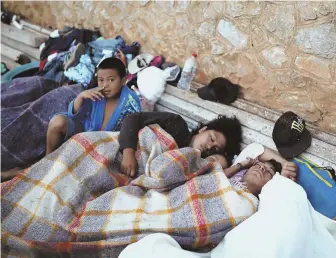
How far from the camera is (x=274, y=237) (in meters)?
1.56

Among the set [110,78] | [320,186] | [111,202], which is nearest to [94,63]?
[110,78]

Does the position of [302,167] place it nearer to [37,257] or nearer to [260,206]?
[260,206]

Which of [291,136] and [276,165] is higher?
[291,136]

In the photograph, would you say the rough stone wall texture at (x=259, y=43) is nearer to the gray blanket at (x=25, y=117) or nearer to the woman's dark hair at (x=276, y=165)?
the woman's dark hair at (x=276, y=165)

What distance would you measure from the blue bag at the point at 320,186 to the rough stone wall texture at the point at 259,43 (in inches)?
13.4

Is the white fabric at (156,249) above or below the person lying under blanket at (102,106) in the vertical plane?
below

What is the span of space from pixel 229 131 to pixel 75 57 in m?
1.72

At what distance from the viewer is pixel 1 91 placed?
3.06 meters

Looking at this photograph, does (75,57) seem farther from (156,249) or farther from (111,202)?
(156,249)

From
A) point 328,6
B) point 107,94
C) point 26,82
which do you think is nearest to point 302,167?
point 328,6

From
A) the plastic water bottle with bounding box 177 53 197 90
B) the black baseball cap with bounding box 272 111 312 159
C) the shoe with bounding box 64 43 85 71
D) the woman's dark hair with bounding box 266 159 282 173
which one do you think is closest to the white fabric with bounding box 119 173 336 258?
the woman's dark hair with bounding box 266 159 282 173

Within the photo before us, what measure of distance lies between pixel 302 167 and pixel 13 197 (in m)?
1.57

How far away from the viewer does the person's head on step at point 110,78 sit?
2637 mm

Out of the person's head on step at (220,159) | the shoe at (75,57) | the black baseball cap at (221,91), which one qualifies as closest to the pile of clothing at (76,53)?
the shoe at (75,57)
